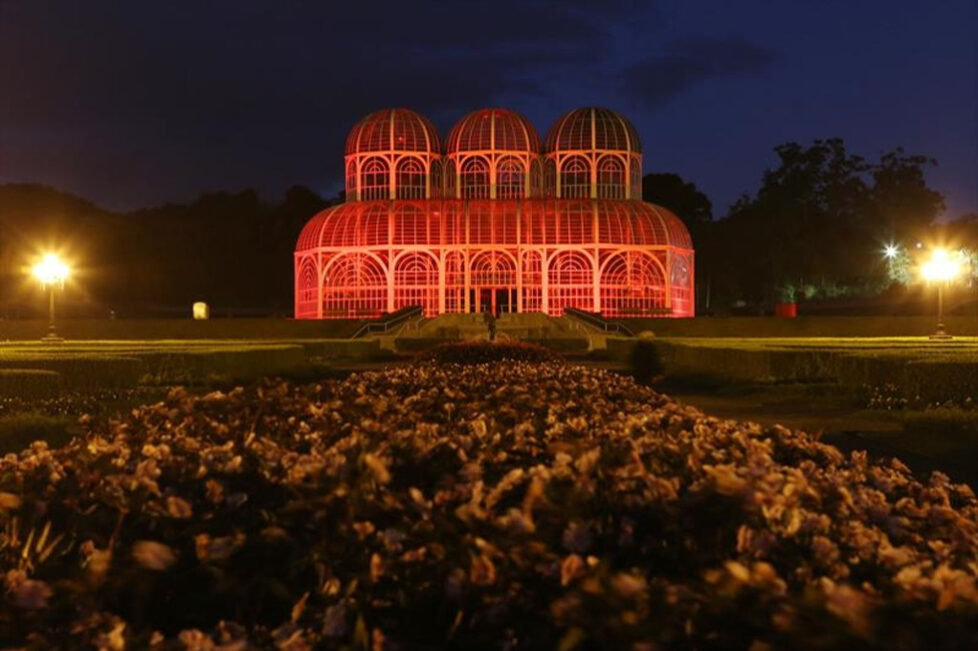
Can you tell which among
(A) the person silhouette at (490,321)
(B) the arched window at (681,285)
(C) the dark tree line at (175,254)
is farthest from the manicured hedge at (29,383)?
(C) the dark tree line at (175,254)

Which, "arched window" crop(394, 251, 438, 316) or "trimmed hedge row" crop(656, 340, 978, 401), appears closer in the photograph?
"trimmed hedge row" crop(656, 340, 978, 401)

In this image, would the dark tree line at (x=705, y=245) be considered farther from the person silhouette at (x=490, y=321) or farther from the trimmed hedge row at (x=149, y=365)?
the trimmed hedge row at (x=149, y=365)

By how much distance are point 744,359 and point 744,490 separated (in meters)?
24.9

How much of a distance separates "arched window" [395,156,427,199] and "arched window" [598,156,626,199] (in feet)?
33.8

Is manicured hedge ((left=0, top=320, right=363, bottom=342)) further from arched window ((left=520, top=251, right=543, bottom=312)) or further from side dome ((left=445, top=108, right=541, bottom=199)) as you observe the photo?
side dome ((left=445, top=108, right=541, bottom=199))

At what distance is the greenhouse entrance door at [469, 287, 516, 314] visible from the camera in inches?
2689

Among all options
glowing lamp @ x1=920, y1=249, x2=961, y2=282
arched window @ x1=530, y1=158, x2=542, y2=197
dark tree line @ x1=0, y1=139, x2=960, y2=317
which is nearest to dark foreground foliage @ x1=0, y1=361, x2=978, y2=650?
glowing lamp @ x1=920, y1=249, x2=961, y2=282

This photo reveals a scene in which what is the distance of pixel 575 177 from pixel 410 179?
966 cm

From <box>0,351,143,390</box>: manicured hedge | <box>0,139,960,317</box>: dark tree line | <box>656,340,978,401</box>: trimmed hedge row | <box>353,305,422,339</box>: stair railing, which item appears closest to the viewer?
<box>656,340,978,401</box>: trimmed hedge row

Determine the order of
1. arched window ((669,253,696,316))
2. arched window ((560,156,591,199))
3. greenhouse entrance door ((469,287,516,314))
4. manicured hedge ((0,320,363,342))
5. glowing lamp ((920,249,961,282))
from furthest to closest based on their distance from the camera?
arched window ((560,156,591,199))
arched window ((669,253,696,316))
greenhouse entrance door ((469,287,516,314))
manicured hedge ((0,320,363,342))
glowing lamp ((920,249,961,282))

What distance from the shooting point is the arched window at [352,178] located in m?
72.9

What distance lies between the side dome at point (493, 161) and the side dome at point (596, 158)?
5.76ft

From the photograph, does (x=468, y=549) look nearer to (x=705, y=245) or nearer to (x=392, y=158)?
(x=392, y=158)

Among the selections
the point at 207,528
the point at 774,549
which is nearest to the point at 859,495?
the point at 774,549
